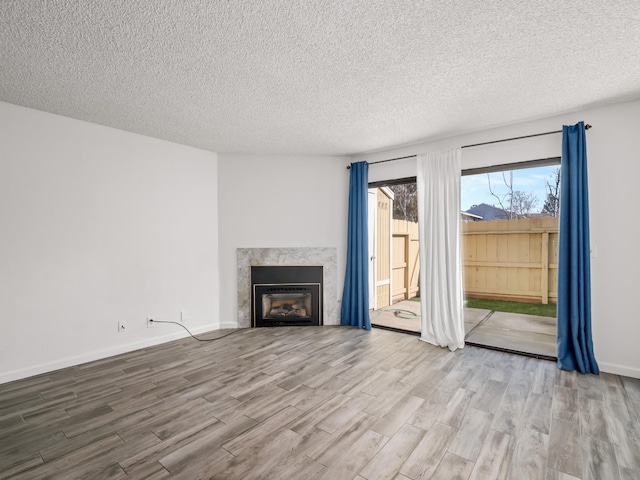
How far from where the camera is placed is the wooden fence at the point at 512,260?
166 inches

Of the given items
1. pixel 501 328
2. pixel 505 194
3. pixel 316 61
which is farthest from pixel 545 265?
→ pixel 316 61

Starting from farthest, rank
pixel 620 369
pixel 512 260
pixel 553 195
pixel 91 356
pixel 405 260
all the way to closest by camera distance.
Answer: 1. pixel 405 260
2. pixel 512 260
3. pixel 553 195
4. pixel 91 356
5. pixel 620 369

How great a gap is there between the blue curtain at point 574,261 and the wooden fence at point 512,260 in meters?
1.16

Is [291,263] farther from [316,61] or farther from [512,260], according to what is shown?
[512,260]

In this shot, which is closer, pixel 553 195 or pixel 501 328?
pixel 553 195

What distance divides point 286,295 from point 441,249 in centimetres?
234

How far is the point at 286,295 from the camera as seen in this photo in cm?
474

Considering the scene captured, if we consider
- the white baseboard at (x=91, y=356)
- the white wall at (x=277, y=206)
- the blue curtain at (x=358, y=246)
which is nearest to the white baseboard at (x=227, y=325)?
the white wall at (x=277, y=206)

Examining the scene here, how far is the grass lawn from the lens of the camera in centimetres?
435

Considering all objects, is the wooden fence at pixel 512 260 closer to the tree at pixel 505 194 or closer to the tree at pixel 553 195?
the tree at pixel 505 194

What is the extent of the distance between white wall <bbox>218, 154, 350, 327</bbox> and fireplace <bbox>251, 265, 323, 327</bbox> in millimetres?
327

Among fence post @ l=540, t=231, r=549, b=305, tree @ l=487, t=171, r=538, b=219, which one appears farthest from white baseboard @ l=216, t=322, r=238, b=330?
fence post @ l=540, t=231, r=549, b=305

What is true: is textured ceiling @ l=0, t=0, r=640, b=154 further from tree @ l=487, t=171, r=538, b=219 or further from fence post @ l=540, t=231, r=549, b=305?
fence post @ l=540, t=231, r=549, b=305

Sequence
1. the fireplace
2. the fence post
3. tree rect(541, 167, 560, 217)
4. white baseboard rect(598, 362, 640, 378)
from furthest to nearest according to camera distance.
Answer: the fireplace < the fence post < tree rect(541, 167, 560, 217) < white baseboard rect(598, 362, 640, 378)
